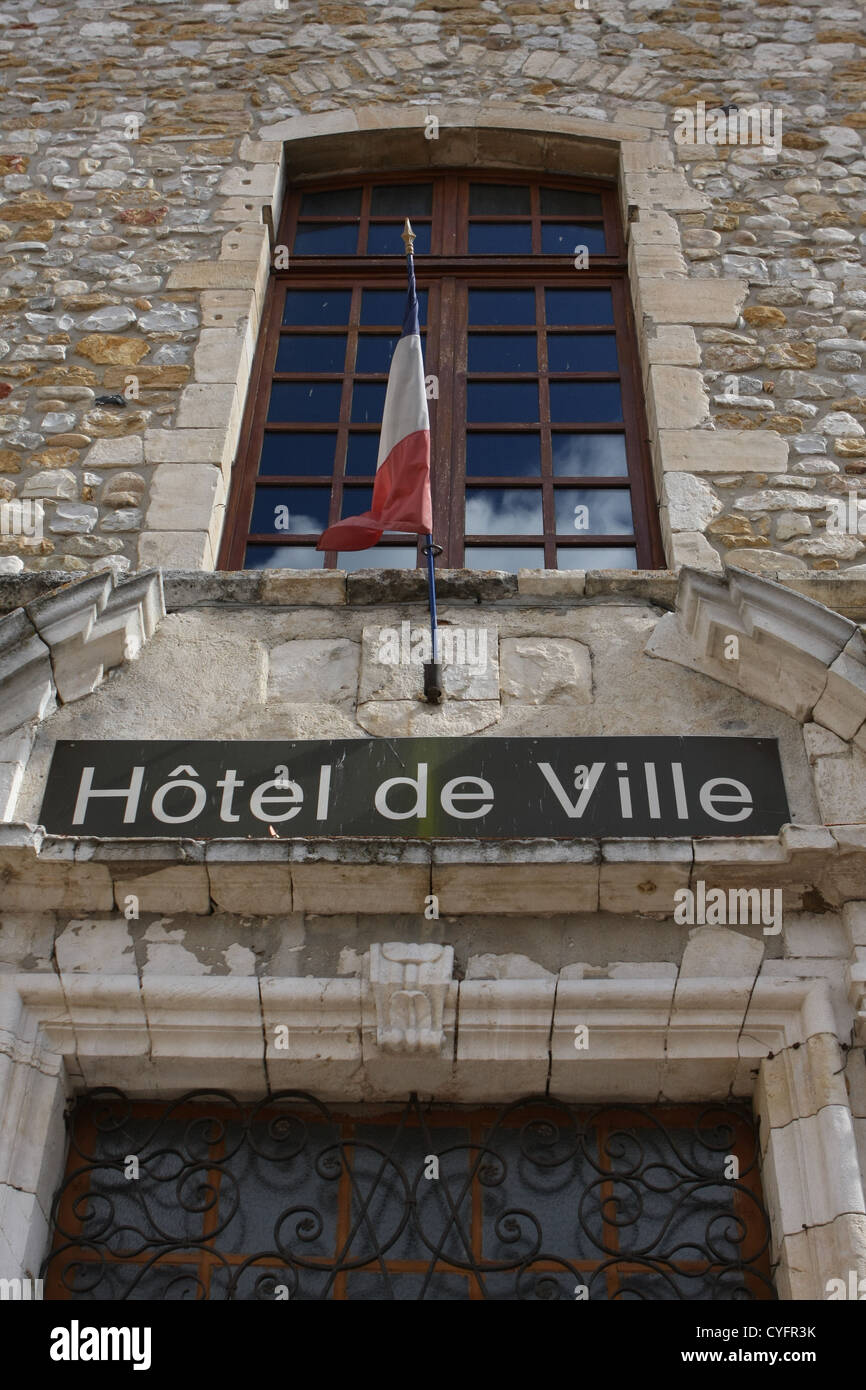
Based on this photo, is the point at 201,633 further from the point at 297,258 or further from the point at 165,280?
the point at 297,258

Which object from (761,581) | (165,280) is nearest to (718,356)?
(761,581)

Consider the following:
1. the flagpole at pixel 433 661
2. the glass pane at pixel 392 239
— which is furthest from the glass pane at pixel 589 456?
the glass pane at pixel 392 239

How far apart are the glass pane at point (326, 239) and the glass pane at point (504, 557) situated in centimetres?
178

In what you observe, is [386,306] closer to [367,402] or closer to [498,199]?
[367,402]

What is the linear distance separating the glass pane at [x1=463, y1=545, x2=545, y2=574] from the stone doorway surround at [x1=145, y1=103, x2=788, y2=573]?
1.55 feet

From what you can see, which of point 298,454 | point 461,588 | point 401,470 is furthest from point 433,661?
point 298,454

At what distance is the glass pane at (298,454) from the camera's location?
565 centimetres

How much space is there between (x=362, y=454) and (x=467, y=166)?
1795mm

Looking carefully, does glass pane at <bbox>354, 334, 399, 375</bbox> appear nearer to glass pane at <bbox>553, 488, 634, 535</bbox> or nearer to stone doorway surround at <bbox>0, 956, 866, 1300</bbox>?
glass pane at <bbox>553, 488, 634, 535</bbox>

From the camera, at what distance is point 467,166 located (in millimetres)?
6758

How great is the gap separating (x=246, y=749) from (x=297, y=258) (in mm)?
2882

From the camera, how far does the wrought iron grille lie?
367cm

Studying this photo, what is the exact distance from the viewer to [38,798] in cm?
418

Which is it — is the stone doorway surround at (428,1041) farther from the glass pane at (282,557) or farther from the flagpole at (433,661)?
the glass pane at (282,557)
